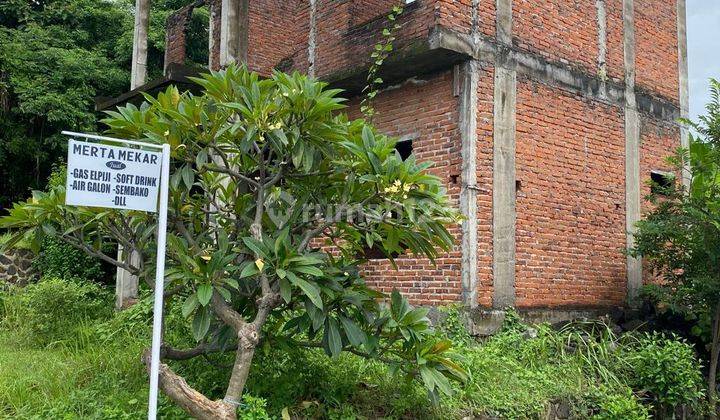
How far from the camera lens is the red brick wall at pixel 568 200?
9.37 metres

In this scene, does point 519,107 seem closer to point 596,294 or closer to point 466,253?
point 466,253

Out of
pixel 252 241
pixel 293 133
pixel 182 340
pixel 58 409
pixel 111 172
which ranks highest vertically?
pixel 293 133

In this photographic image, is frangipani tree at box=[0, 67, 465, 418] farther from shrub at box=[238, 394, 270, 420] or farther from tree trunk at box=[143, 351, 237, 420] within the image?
shrub at box=[238, 394, 270, 420]

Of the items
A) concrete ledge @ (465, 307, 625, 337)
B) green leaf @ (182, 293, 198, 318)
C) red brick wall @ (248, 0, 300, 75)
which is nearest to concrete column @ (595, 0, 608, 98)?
concrete ledge @ (465, 307, 625, 337)

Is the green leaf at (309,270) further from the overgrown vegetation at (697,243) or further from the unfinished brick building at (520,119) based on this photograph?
the overgrown vegetation at (697,243)

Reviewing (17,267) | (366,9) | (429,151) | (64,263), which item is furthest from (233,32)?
(17,267)

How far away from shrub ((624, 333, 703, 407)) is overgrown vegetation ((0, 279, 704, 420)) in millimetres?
13

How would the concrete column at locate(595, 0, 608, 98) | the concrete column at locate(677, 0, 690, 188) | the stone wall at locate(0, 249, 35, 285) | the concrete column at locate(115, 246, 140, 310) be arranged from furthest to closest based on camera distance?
the stone wall at locate(0, 249, 35, 285) → the concrete column at locate(677, 0, 690, 188) → the concrete column at locate(115, 246, 140, 310) → the concrete column at locate(595, 0, 608, 98)

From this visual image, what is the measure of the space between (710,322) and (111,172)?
7.95 metres

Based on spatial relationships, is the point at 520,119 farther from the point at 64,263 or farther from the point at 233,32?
the point at 64,263

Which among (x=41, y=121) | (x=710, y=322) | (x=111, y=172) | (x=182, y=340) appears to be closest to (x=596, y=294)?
(x=710, y=322)

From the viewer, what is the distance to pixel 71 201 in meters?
4.14

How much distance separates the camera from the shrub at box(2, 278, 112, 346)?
29.4ft

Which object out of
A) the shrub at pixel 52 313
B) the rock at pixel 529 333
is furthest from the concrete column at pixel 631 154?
A: the shrub at pixel 52 313
